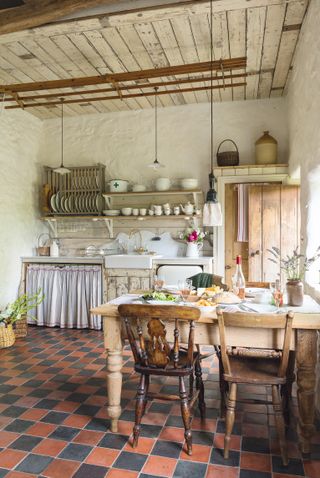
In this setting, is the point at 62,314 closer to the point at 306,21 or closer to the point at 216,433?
the point at 216,433

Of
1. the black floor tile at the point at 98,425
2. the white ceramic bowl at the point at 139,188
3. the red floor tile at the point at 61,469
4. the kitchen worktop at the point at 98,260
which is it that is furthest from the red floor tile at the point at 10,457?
the white ceramic bowl at the point at 139,188

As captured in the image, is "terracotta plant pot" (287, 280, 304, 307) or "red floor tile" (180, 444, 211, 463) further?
"terracotta plant pot" (287, 280, 304, 307)

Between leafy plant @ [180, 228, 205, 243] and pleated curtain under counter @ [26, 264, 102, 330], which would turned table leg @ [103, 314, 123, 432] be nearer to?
pleated curtain under counter @ [26, 264, 102, 330]

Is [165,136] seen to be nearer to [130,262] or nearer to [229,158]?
[229,158]

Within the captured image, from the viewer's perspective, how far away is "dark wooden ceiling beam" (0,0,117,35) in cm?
313

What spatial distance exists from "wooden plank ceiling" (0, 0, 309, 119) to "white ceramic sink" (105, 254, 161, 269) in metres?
2.19

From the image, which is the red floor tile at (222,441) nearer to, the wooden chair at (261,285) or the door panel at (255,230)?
the wooden chair at (261,285)

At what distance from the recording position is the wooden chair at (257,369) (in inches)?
85.0

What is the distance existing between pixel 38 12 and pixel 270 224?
345 cm

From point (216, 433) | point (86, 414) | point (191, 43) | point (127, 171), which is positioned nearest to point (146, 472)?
point (216, 433)

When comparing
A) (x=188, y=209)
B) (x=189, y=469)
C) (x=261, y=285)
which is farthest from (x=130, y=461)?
(x=188, y=209)

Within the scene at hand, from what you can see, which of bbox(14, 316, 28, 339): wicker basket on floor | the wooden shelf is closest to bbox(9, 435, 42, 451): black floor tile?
bbox(14, 316, 28, 339): wicker basket on floor

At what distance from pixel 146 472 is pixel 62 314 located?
3.42m

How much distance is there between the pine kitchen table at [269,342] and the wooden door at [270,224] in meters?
2.31
